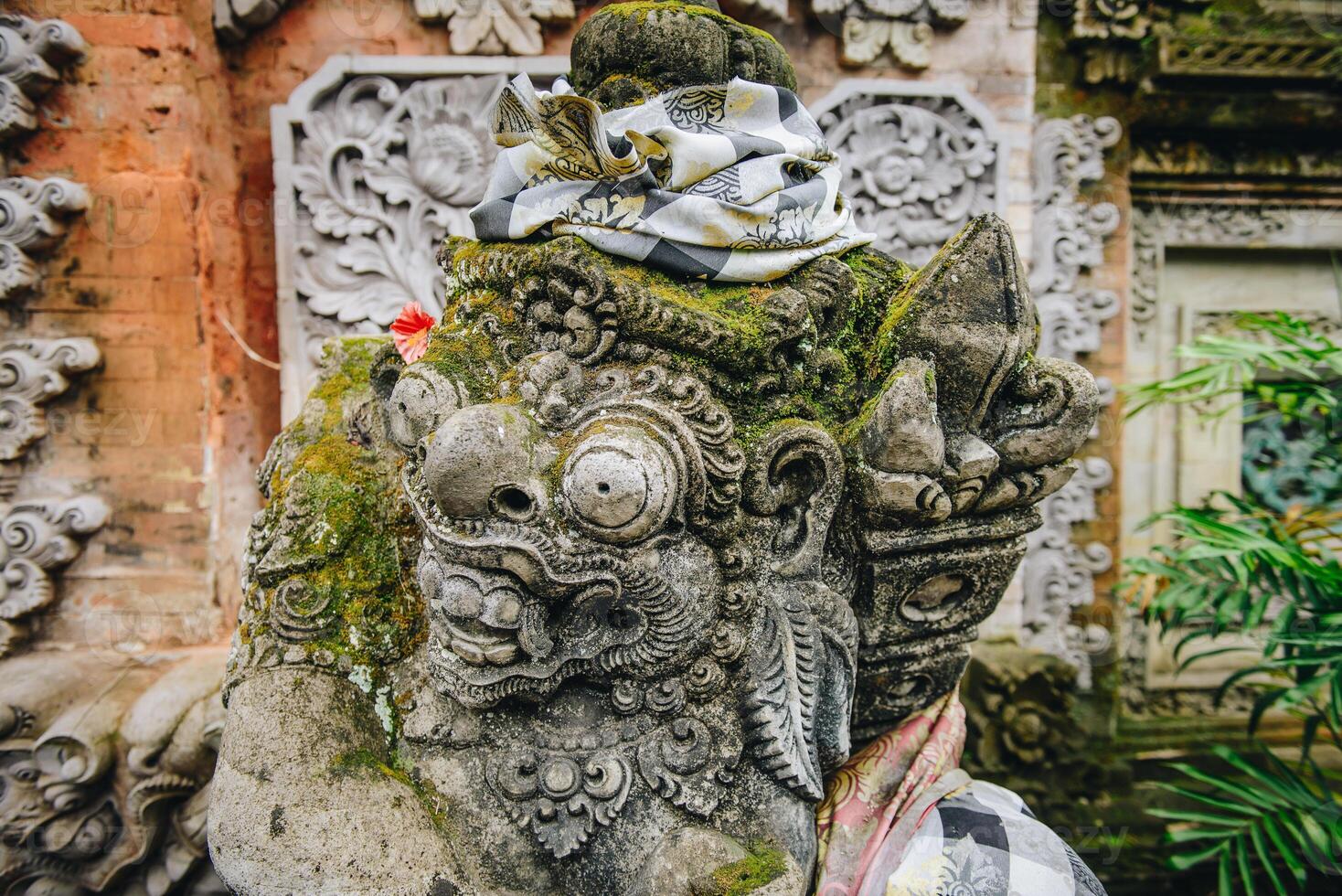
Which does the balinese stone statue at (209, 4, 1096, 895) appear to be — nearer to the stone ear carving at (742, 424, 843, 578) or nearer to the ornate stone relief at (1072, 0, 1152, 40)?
the stone ear carving at (742, 424, 843, 578)

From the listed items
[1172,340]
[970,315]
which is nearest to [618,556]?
[970,315]

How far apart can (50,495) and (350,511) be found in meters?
1.88

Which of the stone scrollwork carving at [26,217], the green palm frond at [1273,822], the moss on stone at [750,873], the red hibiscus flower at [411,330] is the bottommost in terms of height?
the green palm frond at [1273,822]

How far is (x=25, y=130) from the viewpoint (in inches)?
104

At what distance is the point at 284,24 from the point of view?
292 centimetres

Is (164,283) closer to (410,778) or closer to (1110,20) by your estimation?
(410,778)

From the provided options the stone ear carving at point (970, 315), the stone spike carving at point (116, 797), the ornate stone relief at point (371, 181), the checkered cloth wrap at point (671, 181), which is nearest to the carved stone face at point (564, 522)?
the checkered cloth wrap at point (671, 181)

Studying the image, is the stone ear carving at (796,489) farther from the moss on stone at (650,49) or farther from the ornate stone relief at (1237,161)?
the ornate stone relief at (1237,161)

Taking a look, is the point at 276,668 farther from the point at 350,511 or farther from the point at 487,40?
the point at 487,40

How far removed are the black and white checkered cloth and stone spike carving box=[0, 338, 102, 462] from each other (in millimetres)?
2675

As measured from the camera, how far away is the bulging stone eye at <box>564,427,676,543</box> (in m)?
1.20

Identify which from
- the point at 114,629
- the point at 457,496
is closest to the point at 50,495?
the point at 114,629

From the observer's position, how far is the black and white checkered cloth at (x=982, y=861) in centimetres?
135

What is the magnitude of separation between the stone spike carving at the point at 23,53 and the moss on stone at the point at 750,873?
9.56 feet
